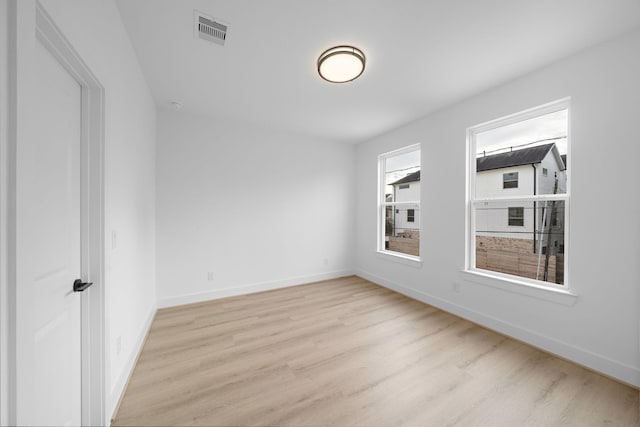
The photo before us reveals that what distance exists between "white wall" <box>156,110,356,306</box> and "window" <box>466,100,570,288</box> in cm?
231

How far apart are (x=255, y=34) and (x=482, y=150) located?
8.91ft

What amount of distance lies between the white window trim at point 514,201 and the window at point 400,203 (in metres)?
0.81

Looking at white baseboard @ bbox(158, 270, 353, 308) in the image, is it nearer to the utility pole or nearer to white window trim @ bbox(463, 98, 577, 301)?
white window trim @ bbox(463, 98, 577, 301)

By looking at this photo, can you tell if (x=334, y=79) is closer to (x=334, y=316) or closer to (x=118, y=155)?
(x=118, y=155)

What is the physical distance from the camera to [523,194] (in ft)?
8.29

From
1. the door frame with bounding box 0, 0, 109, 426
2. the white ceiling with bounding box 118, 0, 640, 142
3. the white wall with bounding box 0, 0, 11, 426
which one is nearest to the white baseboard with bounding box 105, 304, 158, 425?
the door frame with bounding box 0, 0, 109, 426

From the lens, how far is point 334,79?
2246mm

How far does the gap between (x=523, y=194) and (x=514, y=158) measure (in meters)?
0.40

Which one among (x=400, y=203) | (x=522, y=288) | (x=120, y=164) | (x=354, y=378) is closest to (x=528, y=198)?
(x=522, y=288)

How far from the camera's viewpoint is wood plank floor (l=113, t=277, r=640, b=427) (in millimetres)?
1542

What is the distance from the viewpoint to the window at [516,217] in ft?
8.44

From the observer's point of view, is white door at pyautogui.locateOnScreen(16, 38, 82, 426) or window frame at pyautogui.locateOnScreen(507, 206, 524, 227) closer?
white door at pyautogui.locateOnScreen(16, 38, 82, 426)

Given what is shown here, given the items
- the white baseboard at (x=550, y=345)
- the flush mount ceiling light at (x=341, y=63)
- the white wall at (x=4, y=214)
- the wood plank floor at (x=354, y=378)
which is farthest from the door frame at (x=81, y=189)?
the white baseboard at (x=550, y=345)

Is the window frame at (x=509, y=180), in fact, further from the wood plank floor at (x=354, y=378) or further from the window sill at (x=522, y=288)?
the wood plank floor at (x=354, y=378)
